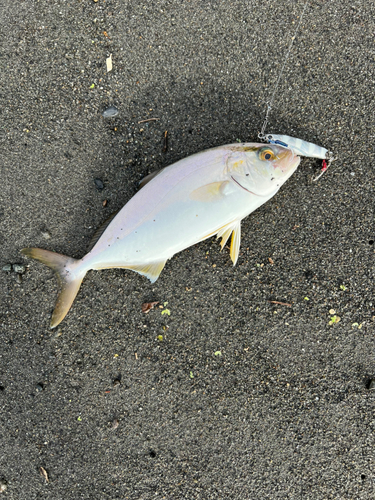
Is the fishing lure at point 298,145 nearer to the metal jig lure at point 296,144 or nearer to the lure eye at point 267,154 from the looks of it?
the metal jig lure at point 296,144

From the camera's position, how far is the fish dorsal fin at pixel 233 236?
2.21 m

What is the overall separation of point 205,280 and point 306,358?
1.02 m

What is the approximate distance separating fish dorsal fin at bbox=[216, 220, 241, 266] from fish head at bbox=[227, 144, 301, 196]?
28 centimetres

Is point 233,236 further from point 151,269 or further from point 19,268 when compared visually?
point 19,268

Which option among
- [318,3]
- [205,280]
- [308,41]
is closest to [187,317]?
[205,280]

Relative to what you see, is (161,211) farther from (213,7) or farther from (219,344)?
(213,7)

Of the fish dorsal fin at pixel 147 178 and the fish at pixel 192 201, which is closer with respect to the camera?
the fish at pixel 192 201

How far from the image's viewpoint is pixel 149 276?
225 centimetres

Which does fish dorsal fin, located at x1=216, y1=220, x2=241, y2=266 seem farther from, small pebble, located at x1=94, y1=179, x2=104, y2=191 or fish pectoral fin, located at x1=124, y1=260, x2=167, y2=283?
small pebble, located at x1=94, y1=179, x2=104, y2=191

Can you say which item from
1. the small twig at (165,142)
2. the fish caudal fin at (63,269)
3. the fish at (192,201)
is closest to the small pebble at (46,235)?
the fish caudal fin at (63,269)

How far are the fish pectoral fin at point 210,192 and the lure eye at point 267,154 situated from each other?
11.5 inches

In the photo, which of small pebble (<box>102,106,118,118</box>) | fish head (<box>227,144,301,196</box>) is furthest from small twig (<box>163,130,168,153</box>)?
fish head (<box>227,144,301,196</box>)

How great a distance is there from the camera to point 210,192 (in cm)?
210

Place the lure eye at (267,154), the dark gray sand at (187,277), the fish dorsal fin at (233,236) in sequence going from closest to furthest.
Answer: the lure eye at (267,154) < the fish dorsal fin at (233,236) < the dark gray sand at (187,277)
